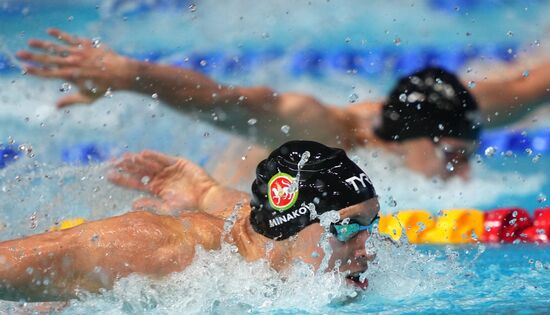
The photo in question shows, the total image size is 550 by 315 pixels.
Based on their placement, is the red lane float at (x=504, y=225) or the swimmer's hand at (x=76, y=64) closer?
the swimmer's hand at (x=76, y=64)

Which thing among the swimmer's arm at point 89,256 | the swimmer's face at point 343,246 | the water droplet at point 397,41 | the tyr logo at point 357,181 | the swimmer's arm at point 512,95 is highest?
the water droplet at point 397,41

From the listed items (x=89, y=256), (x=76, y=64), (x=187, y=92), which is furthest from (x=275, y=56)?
(x=89, y=256)

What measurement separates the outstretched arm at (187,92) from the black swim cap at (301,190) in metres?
1.30

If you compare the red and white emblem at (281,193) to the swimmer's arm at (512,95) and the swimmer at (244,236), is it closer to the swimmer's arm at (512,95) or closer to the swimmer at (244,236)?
the swimmer at (244,236)

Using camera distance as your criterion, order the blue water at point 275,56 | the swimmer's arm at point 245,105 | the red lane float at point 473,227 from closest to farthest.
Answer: the swimmer's arm at point 245,105 → the red lane float at point 473,227 → the blue water at point 275,56

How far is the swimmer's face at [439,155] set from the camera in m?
4.35

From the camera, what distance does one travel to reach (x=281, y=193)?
230 cm

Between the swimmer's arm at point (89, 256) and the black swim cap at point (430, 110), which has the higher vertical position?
the black swim cap at point (430, 110)

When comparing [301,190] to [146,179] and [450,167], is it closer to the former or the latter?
[146,179]

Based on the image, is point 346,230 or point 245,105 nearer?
point 346,230

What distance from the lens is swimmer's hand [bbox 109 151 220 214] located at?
123 inches

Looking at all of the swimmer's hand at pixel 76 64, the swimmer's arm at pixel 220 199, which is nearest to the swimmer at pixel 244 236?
the swimmer's arm at pixel 220 199

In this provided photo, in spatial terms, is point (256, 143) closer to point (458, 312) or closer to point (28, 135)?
point (458, 312)

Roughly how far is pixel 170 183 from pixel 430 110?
184 centimetres
